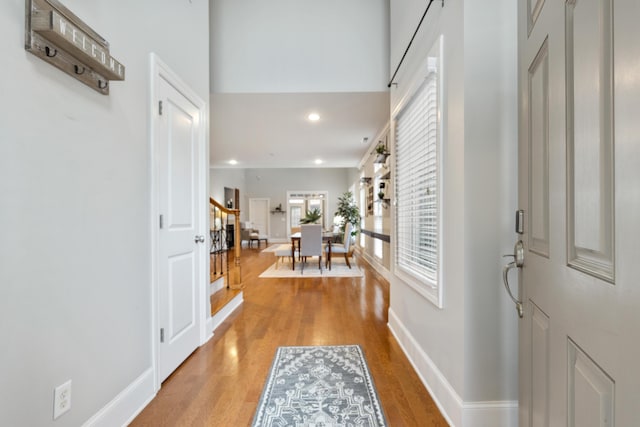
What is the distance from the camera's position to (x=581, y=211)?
690 millimetres

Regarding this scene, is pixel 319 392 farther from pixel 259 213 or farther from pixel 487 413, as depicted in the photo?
pixel 259 213

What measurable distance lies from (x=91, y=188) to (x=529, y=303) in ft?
6.11

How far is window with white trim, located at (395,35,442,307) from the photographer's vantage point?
1.79 meters

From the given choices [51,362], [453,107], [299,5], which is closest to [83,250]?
[51,362]

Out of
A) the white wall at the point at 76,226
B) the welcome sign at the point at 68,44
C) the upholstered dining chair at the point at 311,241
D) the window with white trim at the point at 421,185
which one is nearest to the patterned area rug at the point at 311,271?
the upholstered dining chair at the point at 311,241

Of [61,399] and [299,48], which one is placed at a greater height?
[299,48]

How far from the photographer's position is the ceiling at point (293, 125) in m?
3.54

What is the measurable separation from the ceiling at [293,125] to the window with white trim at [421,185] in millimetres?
1211

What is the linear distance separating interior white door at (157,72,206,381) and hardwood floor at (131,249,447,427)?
0.75 feet

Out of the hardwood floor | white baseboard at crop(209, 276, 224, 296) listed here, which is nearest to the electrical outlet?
the hardwood floor

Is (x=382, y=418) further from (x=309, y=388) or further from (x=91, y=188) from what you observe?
(x=91, y=188)

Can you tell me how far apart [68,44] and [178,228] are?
130 centimetres

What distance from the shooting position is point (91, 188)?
141 cm

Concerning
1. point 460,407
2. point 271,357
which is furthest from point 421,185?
point 271,357
